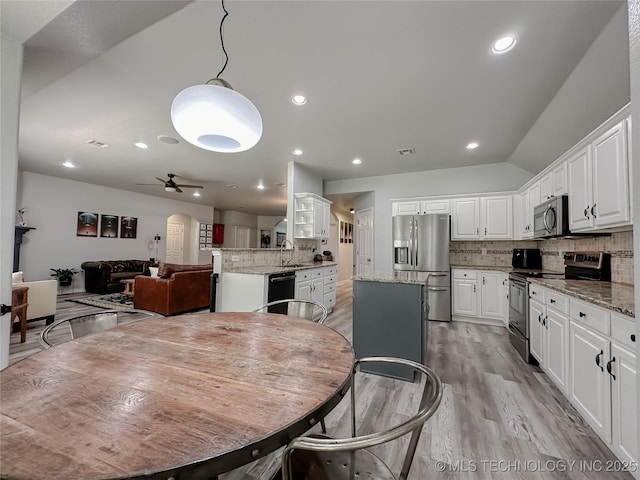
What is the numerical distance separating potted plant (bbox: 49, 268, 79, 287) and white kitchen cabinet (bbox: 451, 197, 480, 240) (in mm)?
8693

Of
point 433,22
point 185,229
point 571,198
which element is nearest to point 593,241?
point 571,198

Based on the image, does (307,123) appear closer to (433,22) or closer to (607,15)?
(433,22)

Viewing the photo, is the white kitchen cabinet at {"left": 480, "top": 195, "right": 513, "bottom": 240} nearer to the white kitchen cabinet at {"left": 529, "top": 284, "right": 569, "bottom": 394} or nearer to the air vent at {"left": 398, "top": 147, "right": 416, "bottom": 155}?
the air vent at {"left": 398, "top": 147, "right": 416, "bottom": 155}

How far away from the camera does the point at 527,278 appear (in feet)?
9.12

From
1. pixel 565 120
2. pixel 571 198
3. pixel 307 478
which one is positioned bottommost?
pixel 307 478

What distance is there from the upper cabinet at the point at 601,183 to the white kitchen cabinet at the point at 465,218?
6.48 feet

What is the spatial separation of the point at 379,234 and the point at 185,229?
25.7ft

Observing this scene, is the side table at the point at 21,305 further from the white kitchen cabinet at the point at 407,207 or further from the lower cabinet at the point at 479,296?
the lower cabinet at the point at 479,296

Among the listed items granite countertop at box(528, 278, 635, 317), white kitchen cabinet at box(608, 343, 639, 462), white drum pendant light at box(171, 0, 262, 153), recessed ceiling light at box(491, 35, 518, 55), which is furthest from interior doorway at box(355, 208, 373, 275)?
white drum pendant light at box(171, 0, 262, 153)

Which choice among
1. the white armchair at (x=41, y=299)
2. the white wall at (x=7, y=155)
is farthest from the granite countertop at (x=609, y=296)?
the white armchair at (x=41, y=299)

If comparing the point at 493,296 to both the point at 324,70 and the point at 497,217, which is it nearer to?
the point at 497,217

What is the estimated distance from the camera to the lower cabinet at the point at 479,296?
4067 mm

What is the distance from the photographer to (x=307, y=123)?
3.36 meters

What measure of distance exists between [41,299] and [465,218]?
6.69 metres
